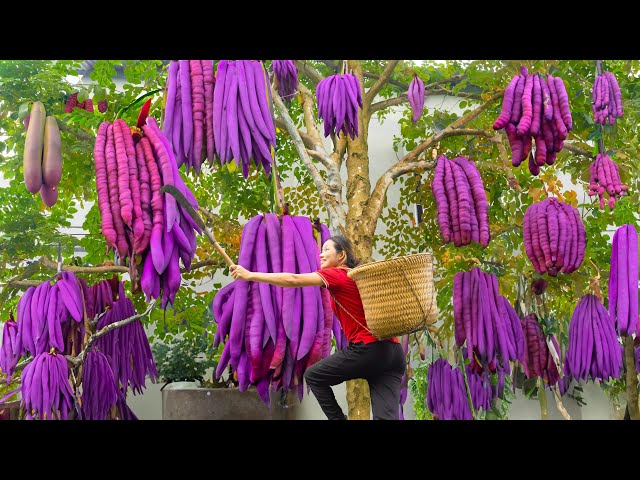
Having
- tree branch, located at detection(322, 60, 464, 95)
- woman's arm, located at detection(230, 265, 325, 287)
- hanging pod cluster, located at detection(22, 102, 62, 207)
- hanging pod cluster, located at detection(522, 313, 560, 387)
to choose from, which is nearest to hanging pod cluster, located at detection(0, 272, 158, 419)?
hanging pod cluster, located at detection(22, 102, 62, 207)

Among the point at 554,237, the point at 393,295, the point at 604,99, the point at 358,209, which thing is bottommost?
the point at 393,295

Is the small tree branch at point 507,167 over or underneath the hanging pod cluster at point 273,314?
over

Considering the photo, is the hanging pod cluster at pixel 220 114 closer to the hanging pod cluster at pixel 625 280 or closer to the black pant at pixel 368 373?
the black pant at pixel 368 373

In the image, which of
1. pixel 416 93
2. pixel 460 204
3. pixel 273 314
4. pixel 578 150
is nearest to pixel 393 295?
pixel 273 314

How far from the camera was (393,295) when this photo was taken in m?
2.70

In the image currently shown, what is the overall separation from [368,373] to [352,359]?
0.09 meters

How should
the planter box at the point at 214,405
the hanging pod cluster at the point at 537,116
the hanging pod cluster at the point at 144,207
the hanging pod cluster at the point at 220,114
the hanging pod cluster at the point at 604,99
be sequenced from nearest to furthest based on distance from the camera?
1. the hanging pod cluster at the point at 144,207
2. the hanging pod cluster at the point at 220,114
3. the hanging pod cluster at the point at 537,116
4. the hanging pod cluster at the point at 604,99
5. the planter box at the point at 214,405

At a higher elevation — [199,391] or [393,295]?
[393,295]

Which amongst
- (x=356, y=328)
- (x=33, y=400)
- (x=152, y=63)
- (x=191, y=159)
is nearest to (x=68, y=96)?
(x=152, y=63)

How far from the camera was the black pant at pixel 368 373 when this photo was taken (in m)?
2.70

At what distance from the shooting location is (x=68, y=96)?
3998mm

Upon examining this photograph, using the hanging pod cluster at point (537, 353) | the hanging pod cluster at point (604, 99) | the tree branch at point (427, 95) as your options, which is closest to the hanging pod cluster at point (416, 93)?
the tree branch at point (427, 95)

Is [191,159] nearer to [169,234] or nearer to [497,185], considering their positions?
[169,234]

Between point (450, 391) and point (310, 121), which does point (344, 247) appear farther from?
point (450, 391)
